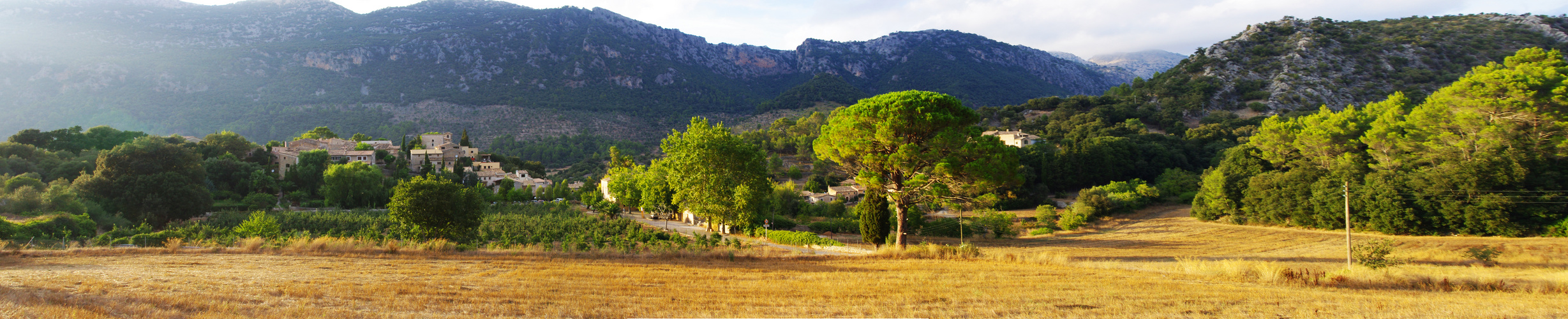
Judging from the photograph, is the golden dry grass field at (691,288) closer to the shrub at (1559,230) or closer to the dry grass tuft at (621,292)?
the dry grass tuft at (621,292)

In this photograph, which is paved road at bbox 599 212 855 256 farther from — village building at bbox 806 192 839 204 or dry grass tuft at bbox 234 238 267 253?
village building at bbox 806 192 839 204

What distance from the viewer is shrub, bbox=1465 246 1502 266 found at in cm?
1608

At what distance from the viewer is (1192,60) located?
97.2m

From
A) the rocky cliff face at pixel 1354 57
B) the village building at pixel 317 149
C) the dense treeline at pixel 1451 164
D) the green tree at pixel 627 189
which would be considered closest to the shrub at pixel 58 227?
the green tree at pixel 627 189

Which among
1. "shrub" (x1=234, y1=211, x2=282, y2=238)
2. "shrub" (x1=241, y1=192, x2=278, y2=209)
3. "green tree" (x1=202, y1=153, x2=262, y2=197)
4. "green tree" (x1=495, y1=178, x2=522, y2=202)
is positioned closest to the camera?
"shrub" (x1=234, y1=211, x2=282, y2=238)

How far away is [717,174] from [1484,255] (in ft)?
76.5

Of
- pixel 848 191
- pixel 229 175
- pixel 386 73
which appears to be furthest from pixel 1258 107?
pixel 386 73

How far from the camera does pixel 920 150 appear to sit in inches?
727

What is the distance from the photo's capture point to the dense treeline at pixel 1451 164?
21312 millimetres

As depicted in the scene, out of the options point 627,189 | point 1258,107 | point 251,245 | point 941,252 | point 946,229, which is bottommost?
point 946,229

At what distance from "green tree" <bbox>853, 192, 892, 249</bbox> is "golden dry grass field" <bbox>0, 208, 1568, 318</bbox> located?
512cm

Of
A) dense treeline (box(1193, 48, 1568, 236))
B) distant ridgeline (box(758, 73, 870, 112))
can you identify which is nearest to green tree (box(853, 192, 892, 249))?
dense treeline (box(1193, 48, 1568, 236))

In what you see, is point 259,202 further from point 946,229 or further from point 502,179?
point 946,229

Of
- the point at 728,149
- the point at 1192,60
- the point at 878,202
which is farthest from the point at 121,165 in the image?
the point at 1192,60
